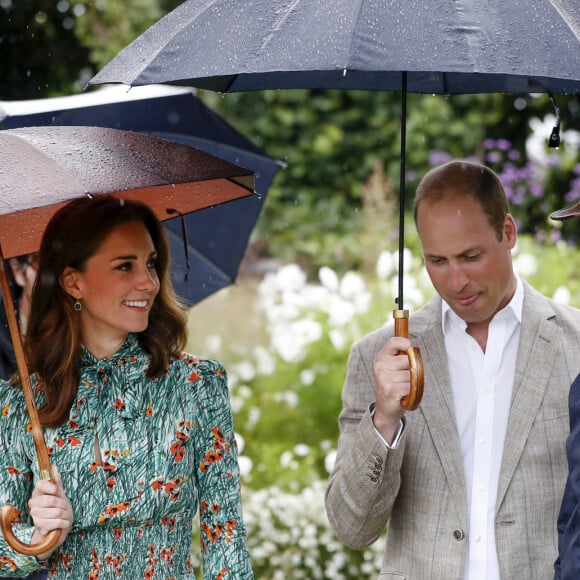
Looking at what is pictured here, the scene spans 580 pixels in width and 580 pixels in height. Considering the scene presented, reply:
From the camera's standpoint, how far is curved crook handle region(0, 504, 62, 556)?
2746 mm

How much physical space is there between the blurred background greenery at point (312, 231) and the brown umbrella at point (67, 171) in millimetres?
2375

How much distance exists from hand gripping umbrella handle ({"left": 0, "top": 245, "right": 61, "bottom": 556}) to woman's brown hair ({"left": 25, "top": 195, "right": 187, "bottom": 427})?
0.12 m

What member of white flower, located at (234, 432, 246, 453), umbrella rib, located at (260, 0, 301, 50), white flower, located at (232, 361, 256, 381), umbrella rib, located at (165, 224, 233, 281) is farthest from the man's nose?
white flower, located at (232, 361, 256, 381)

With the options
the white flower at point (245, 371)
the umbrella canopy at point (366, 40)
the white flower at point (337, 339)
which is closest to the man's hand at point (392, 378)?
the umbrella canopy at point (366, 40)

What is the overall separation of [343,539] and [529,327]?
79 cm

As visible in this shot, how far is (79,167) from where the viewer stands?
8.69 ft

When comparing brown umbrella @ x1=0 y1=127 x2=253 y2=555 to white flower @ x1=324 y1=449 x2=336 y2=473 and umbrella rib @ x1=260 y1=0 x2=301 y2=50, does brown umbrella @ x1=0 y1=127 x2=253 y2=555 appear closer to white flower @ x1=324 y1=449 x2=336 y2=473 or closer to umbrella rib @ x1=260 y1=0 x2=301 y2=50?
umbrella rib @ x1=260 y1=0 x2=301 y2=50

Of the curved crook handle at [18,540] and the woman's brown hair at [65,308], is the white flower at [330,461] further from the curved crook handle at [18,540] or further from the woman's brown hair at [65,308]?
the curved crook handle at [18,540]

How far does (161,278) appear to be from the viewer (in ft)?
10.6

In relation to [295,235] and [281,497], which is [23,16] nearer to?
[295,235]

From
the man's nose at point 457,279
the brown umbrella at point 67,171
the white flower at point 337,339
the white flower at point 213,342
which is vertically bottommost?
the white flower at point 213,342

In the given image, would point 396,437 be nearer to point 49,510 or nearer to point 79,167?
point 49,510

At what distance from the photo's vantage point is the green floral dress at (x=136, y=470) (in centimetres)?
294

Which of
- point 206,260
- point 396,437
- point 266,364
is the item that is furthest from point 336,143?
point 396,437
